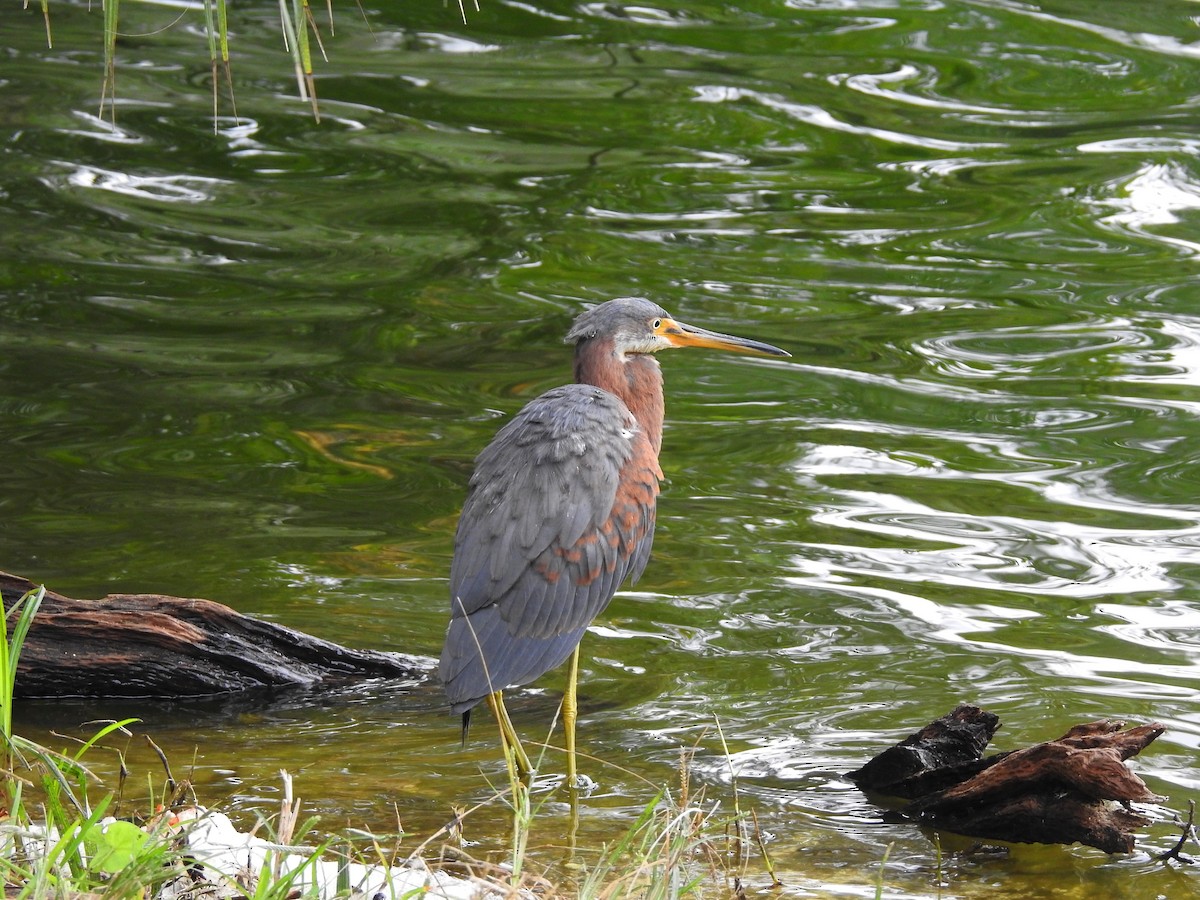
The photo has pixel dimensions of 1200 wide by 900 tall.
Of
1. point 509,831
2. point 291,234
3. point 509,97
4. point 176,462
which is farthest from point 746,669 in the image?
point 509,97

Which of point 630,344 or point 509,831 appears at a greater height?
point 630,344

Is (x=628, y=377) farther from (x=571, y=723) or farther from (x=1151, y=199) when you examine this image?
(x=1151, y=199)

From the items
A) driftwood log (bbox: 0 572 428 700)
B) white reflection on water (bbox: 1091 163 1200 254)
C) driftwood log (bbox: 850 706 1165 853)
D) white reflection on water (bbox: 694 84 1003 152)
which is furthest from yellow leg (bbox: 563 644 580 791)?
white reflection on water (bbox: 694 84 1003 152)

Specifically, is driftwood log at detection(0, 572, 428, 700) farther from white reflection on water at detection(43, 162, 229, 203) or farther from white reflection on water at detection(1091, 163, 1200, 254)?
white reflection on water at detection(1091, 163, 1200, 254)

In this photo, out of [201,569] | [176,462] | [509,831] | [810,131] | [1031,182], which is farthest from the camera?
[810,131]

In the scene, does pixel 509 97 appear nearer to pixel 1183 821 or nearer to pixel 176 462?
pixel 176 462

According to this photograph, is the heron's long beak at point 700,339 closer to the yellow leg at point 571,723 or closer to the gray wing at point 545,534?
the gray wing at point 545,534

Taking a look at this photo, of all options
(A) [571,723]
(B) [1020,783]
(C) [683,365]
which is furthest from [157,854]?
(C) [683,365]

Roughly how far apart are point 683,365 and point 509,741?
4.92 m

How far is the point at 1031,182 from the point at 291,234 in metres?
5.57

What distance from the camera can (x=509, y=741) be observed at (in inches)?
188

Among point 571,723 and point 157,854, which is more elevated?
point 157,854

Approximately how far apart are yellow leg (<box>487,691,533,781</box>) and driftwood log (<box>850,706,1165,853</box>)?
100 cm

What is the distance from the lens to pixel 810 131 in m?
13.3
